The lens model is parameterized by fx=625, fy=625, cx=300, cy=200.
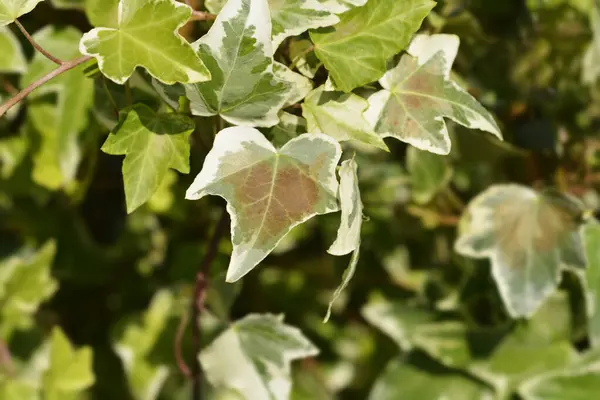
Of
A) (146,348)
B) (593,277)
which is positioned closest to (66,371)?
(146,348)

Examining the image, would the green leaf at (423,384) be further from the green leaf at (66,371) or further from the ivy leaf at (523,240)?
the green leaf at (66,371)

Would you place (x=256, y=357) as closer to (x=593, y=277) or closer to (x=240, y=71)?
(x=240, y=71)

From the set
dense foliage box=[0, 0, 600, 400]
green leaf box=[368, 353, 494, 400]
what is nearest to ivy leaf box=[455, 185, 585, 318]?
dense foliage box=[0, 0, 600, 400]

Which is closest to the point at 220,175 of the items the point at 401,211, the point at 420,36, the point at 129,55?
the point at 129,55

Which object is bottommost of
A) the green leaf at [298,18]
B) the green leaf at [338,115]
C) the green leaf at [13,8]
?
the green leaf at [338,115]

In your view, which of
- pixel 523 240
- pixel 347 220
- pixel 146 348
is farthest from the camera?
pixel 146 348

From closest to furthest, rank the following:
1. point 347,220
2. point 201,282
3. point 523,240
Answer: point 347,220, point 201,282, point 523,240

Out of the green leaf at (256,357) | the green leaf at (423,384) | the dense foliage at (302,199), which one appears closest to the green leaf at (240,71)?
the dense foliage at (302,199)
